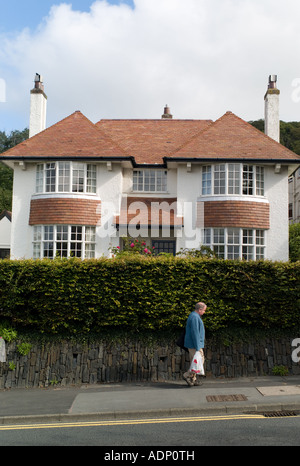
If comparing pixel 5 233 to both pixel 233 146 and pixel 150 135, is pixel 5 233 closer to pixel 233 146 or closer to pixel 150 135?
pixel 150 135

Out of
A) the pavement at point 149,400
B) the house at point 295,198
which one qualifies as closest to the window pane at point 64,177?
the pavement at point 149,400

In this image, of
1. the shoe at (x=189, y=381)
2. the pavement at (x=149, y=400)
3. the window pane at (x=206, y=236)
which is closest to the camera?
the pavement at (x=149, y=400)

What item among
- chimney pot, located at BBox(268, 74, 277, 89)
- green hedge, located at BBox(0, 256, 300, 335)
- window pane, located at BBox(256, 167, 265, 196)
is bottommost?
green hedge, located at BBox(0, 256, 300, 335)

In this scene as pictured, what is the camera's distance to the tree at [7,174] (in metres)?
52.5

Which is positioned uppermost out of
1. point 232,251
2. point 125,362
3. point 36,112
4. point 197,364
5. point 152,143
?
point 36,112

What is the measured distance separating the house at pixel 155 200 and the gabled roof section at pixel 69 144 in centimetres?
4

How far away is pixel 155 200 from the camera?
2184cm

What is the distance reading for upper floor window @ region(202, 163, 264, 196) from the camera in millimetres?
20531

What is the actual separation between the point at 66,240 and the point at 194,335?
10575 mm

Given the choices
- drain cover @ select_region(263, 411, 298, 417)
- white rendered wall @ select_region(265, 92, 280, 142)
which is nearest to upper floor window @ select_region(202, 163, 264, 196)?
white rendered wall @ select_region(265, 92, 280, 142)

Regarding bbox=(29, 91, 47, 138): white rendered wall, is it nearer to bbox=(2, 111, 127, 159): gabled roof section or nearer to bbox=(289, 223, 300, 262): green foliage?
bbox=(2, 111, 127, 159): gabled roof section

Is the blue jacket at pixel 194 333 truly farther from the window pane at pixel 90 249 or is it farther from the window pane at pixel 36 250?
the window pane at pixel 36 250

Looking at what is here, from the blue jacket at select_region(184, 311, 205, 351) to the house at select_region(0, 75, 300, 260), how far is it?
9.36 metres

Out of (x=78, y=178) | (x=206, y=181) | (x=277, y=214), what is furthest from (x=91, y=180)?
(x=277, y=214)
